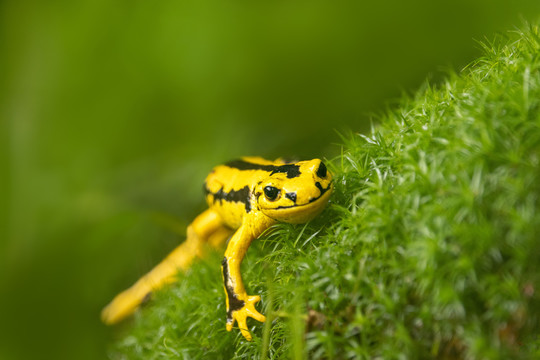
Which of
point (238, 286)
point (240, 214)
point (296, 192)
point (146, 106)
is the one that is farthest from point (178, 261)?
point (146, 106)

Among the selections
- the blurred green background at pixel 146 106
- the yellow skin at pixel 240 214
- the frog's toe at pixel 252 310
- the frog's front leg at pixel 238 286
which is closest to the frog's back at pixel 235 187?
the yellow skin at pixel 240 214

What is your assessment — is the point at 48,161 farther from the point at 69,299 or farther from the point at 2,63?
the point at 69,299

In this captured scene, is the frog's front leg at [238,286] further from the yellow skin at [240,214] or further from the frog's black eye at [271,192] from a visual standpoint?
the frog's black eye at [271,192]

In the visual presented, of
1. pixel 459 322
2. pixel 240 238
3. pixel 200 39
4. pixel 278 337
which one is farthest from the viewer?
pixel 200 39

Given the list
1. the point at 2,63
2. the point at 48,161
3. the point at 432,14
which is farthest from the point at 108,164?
the point at 432,14

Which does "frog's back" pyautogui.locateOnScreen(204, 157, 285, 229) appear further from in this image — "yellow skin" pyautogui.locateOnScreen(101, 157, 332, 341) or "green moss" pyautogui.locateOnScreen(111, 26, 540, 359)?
"green moss" pyautogui.locateOnScreen(111, 26, 540, 359)

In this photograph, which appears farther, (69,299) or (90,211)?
(90,211)
